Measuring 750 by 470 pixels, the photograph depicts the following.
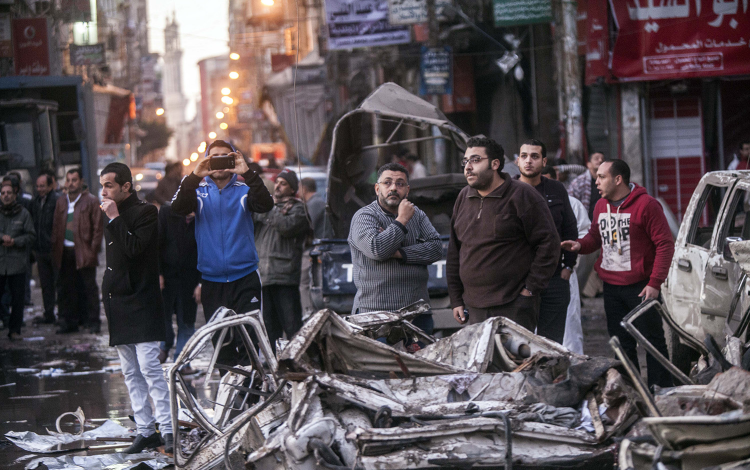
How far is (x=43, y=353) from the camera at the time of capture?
10586 mm

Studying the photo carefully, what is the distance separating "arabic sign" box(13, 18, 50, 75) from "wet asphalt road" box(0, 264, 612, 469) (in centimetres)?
1349

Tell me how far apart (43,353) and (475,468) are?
7.97 metres

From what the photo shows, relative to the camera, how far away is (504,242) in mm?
5832

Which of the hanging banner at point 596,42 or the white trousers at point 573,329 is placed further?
the hanging banner at point 596,42

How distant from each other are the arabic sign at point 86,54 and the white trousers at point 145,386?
22953mm

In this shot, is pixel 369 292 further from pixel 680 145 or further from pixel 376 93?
pixel 680 145

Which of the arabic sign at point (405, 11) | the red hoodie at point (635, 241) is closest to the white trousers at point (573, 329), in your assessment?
the red hoodie at point (635, 241)

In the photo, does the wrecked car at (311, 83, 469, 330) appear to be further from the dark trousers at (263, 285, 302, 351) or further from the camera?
the camera

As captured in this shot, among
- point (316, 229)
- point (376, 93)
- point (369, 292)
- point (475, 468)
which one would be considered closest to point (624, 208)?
point (369, 292)

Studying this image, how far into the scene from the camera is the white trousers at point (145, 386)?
20.1 feet

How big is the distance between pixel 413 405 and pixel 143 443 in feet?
8.26

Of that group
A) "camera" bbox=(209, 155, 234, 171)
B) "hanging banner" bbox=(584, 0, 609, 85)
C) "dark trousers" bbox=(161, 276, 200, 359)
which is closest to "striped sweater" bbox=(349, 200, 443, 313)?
"camera" bbox=(209, 155, 234, 171)

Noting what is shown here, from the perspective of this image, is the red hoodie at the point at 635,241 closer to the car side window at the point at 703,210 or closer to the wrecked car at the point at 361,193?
the car side window at the point at 703,210

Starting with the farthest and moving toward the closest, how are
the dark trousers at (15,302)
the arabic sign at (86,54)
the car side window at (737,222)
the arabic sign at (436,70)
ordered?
the arabic sign at (86,54) < the arabic sign at (436,70) < the dark trousers at (15,302) < the car side window at (737,222)
